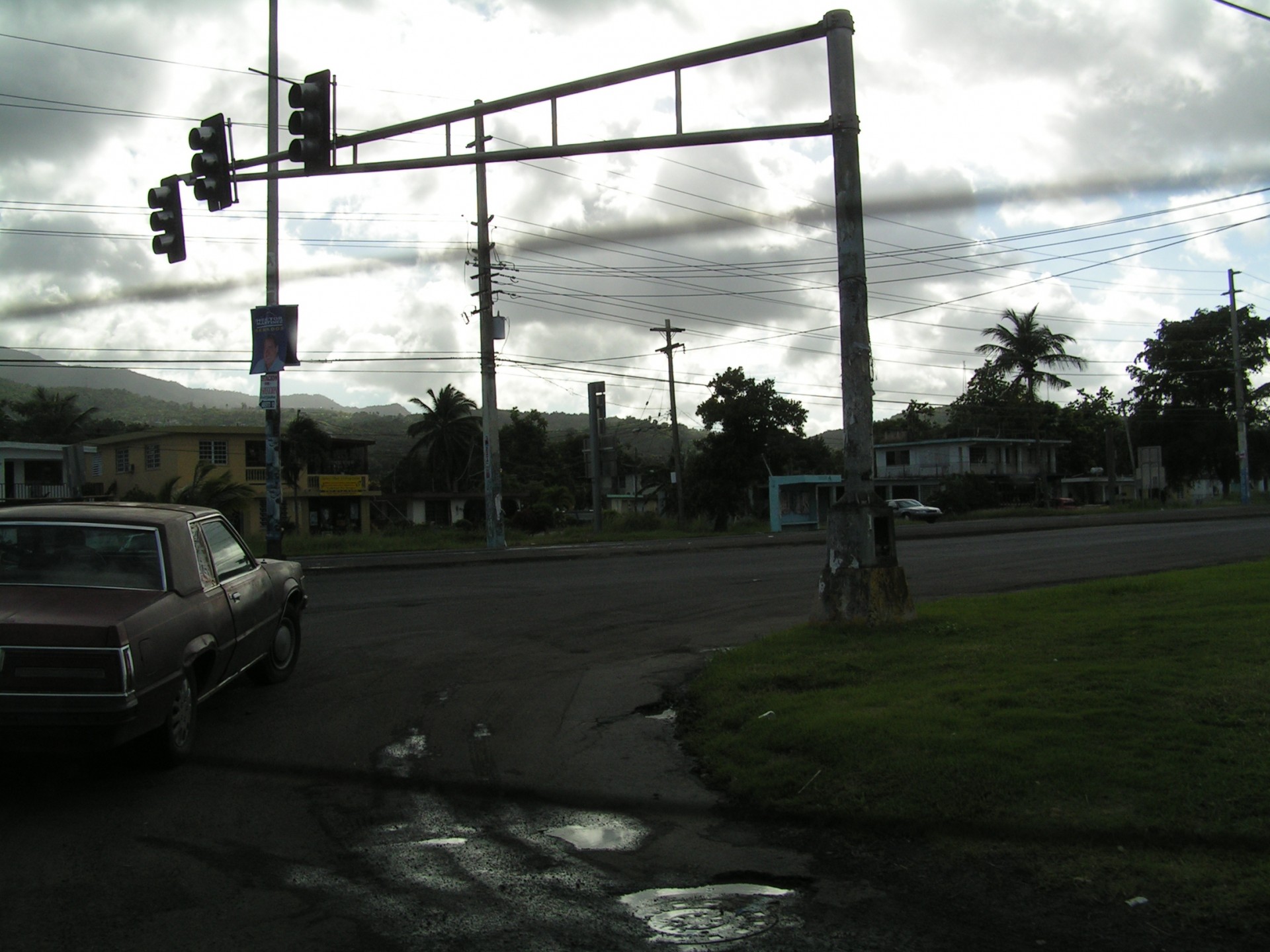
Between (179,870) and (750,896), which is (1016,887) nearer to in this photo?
(750,896)

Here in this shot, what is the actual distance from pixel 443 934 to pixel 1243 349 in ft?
254

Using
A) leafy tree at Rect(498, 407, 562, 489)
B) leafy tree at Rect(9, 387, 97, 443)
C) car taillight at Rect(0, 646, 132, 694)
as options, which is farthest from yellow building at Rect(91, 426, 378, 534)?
car taillight at Rect(0, 646, 132, 694)

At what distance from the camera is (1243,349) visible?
67125mm

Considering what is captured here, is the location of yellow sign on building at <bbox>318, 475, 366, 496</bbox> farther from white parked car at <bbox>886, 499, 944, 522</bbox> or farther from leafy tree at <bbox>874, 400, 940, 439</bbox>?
leafy tree at <bbox>874, 400, 940, 439</bbox>

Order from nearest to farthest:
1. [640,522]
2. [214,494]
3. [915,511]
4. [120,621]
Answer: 1. [120,621]
2. [214,494]
3. [640,522]
4. [915,511]

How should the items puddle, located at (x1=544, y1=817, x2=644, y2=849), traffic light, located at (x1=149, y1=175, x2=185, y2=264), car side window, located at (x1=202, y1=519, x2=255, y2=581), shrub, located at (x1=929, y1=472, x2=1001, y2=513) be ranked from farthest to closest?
shrub, located at (x1=929, y1=472, x2=1001, y2=513), traffic light, located at (x1=149, y1=175, x2=185, y2=264), car side window, located at (x1=202, y1=519, x2=255, y2=581), puddle, located at (x1=544, y1=817, x2=644, y2=849)

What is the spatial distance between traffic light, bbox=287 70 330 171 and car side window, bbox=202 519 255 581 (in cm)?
500

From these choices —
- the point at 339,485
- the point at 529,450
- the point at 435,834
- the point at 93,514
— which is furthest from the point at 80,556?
the point at 529,450

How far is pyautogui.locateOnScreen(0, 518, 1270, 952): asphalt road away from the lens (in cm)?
357

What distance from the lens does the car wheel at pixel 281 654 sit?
7.86m

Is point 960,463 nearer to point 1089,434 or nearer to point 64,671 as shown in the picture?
point 1089,434

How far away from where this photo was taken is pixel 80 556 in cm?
584

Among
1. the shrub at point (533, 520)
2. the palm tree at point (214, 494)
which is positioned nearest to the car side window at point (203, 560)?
the palm tree at point (214, 494)

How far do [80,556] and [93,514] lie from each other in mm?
346
